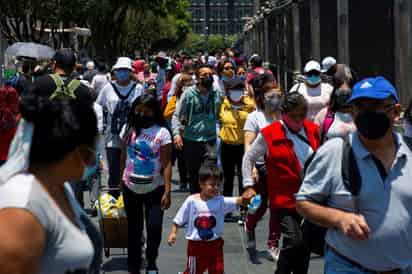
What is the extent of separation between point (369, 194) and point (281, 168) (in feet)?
11.3

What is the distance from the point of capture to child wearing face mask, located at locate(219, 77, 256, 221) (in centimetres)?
1259

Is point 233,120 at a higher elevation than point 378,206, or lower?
lower

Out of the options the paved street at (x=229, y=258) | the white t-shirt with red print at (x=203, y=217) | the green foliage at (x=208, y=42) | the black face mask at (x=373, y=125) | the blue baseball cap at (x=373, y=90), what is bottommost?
the green foliage at (x=208, y=42)

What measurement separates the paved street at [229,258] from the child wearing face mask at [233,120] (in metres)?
0.95

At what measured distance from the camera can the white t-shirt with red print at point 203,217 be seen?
329 inches

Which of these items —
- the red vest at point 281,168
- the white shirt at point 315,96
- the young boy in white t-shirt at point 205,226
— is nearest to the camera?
the young boy in white t-shirt at point 205,226

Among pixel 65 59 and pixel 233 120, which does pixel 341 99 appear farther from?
pixel 233 120

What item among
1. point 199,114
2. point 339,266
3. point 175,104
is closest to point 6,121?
point 339,266

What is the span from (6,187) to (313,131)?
538 centimetres

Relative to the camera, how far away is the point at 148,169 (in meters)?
9.02

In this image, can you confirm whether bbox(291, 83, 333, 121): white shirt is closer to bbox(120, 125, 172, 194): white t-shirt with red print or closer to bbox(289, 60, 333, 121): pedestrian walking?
bbox(289, 60, 333, 121): pedestrian walking

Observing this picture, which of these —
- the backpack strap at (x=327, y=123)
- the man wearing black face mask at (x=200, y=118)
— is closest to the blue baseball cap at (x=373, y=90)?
the backpack strap at (x=327, y=123)

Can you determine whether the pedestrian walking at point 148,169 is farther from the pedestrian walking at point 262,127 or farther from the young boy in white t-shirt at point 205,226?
the pedestrian walking at point 262,127

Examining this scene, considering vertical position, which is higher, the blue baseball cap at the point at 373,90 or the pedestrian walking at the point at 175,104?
the blue baseball cap at the point at 373,90
